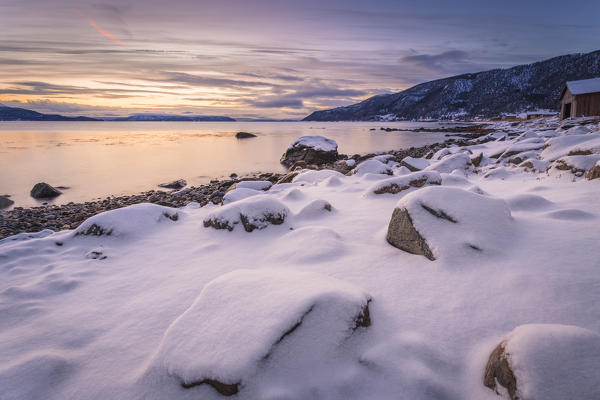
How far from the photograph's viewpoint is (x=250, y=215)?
5.18 meters

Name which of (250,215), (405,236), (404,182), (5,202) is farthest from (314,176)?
(5,202)

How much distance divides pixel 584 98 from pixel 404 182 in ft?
110

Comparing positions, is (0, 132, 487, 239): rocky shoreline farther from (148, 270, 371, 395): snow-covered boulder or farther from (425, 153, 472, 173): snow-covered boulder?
(148, 270, 371, 395): snow-covered boulder

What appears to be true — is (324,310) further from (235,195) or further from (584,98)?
(584,98)

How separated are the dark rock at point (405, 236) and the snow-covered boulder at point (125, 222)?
445 centimetres

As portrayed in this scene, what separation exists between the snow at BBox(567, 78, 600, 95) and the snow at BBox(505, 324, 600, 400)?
36.9 m

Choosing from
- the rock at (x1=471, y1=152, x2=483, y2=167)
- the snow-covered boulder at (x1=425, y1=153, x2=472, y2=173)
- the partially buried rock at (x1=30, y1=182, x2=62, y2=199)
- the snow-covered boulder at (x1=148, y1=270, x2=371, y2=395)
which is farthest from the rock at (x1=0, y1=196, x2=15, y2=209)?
the rock at (x1=471, y1=152, x2=483, y2=167)

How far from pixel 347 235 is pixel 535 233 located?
234cm

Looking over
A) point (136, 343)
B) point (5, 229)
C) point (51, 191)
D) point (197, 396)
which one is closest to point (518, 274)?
point (197, 396)

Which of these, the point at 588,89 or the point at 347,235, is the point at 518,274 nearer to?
the point at 347,235

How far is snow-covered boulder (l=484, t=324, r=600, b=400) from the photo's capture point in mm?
1648

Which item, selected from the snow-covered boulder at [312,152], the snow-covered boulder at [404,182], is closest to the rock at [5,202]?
the snow-covered boulder at [404,182]

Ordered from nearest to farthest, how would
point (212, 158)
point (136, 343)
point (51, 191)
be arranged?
point (136, 343) < point (51, 191) < point (212, 158)

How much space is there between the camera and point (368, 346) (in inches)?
89.9
